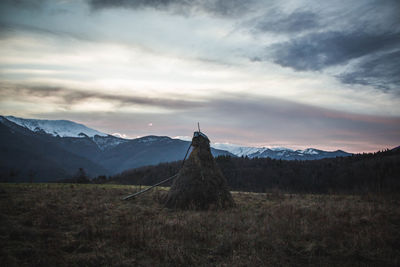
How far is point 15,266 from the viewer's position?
4.00 m

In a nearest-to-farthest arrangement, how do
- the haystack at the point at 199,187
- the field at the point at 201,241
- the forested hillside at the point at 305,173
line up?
1. the field at the point at 201,241
2. the haystack at the point at 199,187
3. the forested hillside at the point at 305,173

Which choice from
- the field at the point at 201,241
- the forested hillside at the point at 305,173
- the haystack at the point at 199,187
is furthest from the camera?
the forested hillside at the point at 305,173

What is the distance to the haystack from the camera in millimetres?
10930

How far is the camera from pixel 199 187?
37.1 ft

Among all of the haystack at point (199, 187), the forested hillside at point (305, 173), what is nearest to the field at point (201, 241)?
the haystack at point (199, 187)

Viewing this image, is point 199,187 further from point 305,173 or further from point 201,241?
point 305,173

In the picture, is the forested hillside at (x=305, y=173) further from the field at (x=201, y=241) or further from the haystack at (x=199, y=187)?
the field at (x=201, y=241)

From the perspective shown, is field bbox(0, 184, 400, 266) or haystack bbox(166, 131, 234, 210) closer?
field bbox(0, 184, 400, 266)

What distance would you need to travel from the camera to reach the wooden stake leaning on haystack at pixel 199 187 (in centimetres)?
1093

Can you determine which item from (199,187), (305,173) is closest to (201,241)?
(199,187)

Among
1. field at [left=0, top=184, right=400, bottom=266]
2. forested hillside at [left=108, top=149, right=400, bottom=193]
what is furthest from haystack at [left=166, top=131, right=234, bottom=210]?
forested hillside at [left=108, top=149, right=400, bottom=193]

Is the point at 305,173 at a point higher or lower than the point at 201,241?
lower

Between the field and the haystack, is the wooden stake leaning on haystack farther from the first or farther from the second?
the field

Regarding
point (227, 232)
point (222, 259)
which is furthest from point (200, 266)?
point (227, 232)
